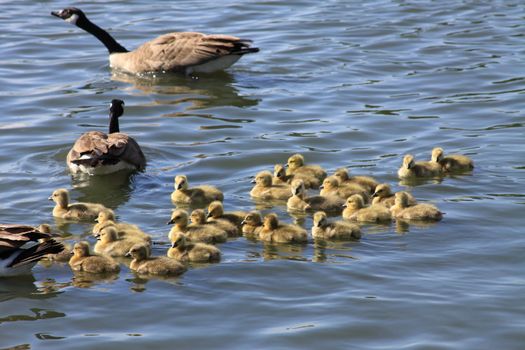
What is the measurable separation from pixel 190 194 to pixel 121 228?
5.08ft

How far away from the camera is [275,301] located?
10547 millimetres

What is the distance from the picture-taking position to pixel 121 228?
11922 millimetres

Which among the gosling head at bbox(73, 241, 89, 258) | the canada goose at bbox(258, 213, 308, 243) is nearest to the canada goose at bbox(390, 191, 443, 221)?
the canada goose at bbox(258, 213, 308, 243)

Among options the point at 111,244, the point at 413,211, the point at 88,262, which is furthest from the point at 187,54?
the point at 88,262

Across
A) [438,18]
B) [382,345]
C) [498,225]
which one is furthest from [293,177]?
[438,18]

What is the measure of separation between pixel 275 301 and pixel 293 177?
3.60 metres

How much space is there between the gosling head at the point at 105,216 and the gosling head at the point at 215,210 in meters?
1.01

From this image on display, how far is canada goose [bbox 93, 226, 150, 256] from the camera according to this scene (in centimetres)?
1151

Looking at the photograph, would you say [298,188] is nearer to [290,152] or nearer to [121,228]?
[121,228]

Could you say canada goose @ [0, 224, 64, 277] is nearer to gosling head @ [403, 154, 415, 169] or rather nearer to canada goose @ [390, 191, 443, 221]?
canada goose @ [390, 191, 443, 221]

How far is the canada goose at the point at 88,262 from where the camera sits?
11.1m

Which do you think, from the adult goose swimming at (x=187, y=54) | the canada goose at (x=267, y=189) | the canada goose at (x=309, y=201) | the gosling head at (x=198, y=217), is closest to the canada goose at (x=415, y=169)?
the canada goose at (x=309, y=201)

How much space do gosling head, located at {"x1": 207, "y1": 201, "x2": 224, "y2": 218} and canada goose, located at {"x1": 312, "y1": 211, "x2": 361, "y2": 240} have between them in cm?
102

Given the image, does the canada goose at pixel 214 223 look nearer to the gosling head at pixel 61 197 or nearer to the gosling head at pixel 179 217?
the gosling head at pixel 179 217
